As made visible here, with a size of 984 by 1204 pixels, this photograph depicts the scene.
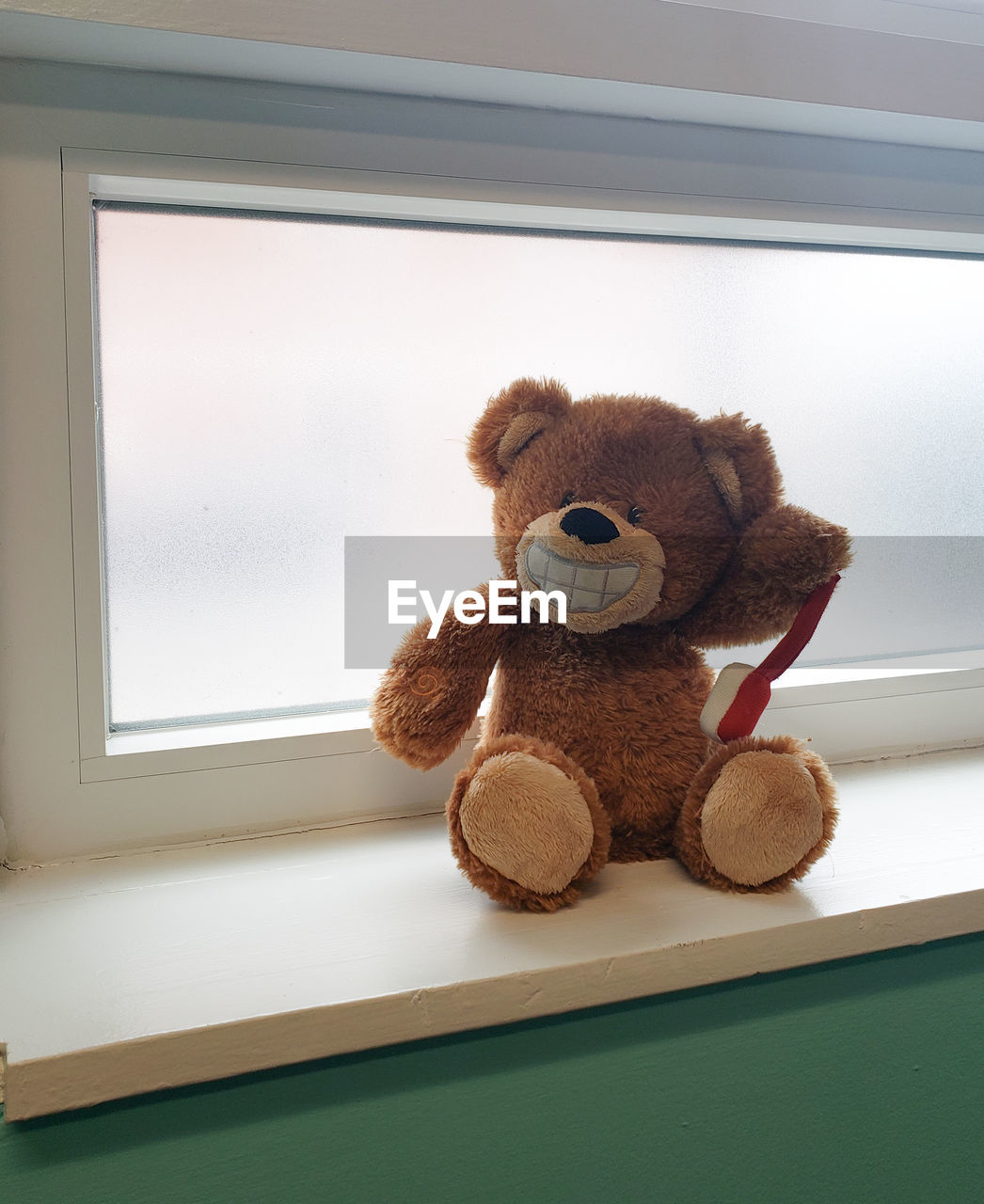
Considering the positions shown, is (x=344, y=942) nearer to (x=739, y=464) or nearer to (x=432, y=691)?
(x=432, y=691)

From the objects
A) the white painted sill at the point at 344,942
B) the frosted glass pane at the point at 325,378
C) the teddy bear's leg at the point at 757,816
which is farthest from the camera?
the frosted glass pane at the point at 325,378

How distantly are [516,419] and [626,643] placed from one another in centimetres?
20

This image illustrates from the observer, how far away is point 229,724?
866mm

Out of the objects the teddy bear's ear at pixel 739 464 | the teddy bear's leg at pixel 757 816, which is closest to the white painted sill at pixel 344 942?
the teddy bear's leg at pixel 757 816

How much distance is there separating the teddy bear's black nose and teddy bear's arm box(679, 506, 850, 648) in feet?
0.38

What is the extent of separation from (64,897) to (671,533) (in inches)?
21.2

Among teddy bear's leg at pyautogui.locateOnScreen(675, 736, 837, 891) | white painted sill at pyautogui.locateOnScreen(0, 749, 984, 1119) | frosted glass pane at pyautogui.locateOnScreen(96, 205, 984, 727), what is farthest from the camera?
frosted glass pane at pyautogui.locateOnScreen(96, 205, 984, 727)

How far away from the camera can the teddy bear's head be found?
0.70 metres

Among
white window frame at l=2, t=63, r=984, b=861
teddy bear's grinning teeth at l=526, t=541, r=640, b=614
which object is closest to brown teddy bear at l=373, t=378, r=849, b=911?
teddy bear's grinning teeth at l=526, t=541, r=640, b=614

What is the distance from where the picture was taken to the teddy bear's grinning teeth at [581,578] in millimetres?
691

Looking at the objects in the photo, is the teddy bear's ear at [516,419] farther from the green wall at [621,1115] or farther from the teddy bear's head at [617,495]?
the green wall at [621,1115]

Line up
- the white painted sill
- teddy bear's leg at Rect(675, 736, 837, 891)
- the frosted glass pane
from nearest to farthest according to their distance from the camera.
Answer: the white painted sill, teddy bear's leg at Rect(675, 736, 837, 891), the frosted glass pane

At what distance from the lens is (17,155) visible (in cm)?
73

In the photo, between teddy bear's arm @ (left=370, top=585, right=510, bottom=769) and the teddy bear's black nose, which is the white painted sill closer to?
teddy bear's arm @ (left=370, top=585, right=510, bottom=769)
